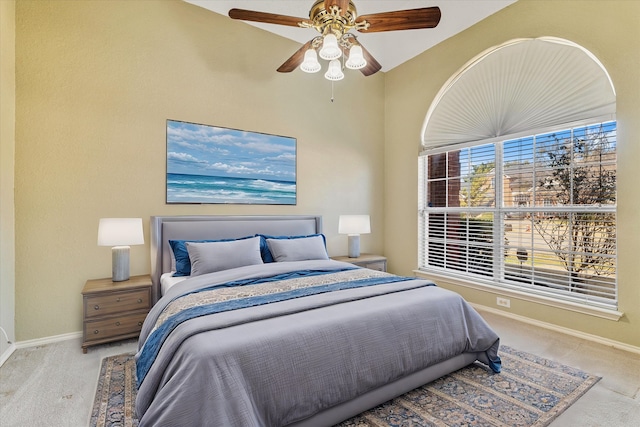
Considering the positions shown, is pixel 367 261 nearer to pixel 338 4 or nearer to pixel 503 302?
pixel 503 302

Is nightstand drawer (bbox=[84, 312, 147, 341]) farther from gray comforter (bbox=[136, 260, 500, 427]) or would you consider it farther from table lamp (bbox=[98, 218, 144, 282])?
gray comforter (bbox=[136, 260, 500, 427])

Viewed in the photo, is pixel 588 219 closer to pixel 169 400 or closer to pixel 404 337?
pixel 404 337

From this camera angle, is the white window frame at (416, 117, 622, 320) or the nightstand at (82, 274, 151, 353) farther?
the white window frame at (416, 117, 622, 320)

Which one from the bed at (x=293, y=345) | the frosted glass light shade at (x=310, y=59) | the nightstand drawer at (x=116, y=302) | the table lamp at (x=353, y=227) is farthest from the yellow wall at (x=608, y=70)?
the nightstand drawer at (x=116, y=302)

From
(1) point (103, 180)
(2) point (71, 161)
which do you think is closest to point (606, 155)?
(1) point (103, 180)

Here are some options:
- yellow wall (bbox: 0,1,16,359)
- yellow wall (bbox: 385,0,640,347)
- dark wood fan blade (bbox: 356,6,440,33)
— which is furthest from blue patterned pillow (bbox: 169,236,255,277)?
yellow wall (bbox: 385,0,640,347)

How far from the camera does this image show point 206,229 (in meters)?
3.40

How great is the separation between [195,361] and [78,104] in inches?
111

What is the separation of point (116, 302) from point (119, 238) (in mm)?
557

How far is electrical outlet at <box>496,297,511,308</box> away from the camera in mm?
3479

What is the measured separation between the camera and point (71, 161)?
290 centimetres

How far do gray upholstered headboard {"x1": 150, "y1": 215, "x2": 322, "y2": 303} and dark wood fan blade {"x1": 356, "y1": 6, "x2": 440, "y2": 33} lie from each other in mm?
2311

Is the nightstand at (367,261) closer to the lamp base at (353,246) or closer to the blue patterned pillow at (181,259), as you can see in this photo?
the lamp base at (353,246)

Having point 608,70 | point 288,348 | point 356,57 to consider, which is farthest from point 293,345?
point 608,70
